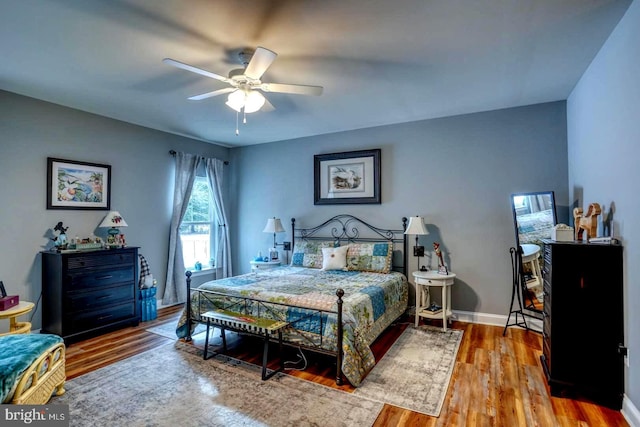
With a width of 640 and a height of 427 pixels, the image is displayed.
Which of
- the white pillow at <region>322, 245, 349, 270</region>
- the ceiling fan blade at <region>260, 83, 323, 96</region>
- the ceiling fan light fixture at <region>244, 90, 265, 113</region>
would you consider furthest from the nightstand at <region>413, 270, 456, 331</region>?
the ceiling fan light fixture at <region>244, 90, 265, 113</region>

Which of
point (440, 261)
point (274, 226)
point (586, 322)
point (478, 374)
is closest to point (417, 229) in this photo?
point (440, 261)

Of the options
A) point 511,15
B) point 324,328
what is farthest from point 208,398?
point 511,15

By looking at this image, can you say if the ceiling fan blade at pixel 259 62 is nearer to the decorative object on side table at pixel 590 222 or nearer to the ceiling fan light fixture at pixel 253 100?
the ceiling fan light fixture at pixel 253 100

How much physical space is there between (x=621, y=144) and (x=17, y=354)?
4.52 m

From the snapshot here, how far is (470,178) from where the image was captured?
4.30m

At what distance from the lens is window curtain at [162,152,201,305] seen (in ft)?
16.8

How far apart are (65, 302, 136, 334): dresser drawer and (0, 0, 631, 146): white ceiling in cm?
248

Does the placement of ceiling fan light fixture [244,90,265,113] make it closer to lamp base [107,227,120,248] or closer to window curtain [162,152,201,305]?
lamp base [107,227,120,248]

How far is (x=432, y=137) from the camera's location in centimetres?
452

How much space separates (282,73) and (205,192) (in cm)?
343

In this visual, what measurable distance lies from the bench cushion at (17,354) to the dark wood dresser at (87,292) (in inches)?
46.6

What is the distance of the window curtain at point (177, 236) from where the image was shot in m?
5.13

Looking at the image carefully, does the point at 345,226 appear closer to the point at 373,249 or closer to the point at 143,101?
the point at 373,249

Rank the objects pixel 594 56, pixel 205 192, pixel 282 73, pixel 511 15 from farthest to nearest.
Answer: pixel 205 192
pixel 282 73
pixel 594 56
pixel 511 15
